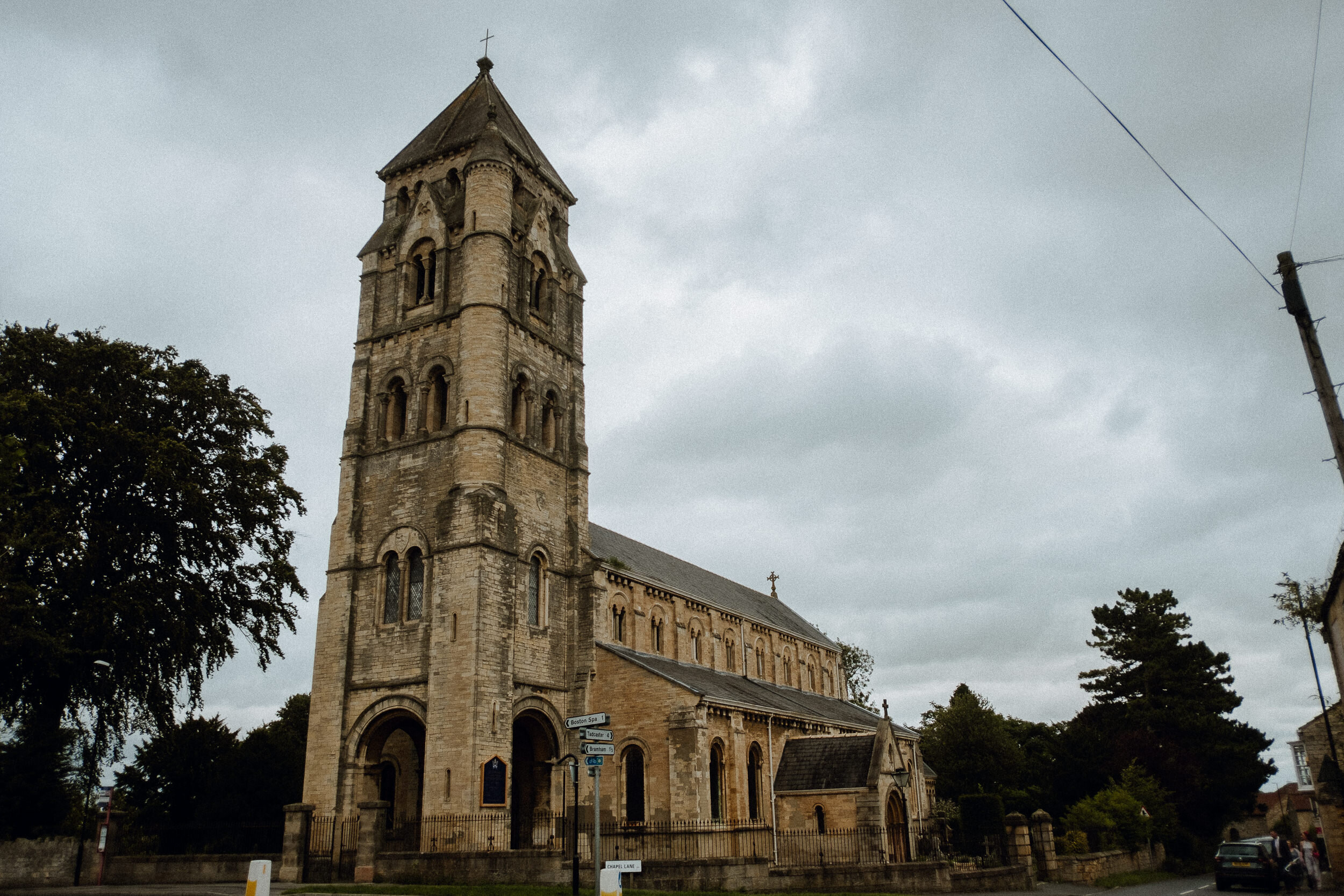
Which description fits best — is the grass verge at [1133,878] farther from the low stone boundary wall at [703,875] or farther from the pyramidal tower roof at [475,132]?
the pyramidal tower roof at [475,132]

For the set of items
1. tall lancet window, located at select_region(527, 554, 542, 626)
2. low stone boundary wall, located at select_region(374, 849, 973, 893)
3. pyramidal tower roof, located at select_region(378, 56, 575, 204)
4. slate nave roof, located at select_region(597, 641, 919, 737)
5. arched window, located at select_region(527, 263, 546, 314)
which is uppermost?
pyramidal tower roof, located at select_region(378, 56, 575, 204)

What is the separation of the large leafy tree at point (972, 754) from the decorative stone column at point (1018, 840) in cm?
2180

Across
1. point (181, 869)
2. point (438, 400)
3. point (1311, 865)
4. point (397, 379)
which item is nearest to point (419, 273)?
point (397, 379)

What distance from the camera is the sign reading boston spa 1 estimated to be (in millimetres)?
25078

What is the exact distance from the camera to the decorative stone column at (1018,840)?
2648cm

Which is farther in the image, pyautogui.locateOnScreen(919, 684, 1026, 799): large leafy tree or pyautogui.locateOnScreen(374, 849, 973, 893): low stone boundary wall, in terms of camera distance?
pyautogui.locateOnScreen(919, 684, 1026, 799): large leafy tree

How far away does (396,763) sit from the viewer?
93.5 feet

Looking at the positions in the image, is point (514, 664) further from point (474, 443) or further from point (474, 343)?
point (474, 343)

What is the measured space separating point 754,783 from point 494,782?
9.37m

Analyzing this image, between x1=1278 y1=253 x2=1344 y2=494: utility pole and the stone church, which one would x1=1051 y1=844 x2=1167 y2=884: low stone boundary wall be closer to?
the stone church

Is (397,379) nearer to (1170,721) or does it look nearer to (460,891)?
(460,891)

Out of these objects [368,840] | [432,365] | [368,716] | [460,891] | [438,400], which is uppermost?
[432,365]

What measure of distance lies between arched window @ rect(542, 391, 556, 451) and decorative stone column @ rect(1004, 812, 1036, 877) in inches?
723

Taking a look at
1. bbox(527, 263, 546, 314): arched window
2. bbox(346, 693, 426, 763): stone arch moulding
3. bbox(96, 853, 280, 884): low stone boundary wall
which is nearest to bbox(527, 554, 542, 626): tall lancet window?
bbox(346, 693, 426, 763): stone arch moulding
